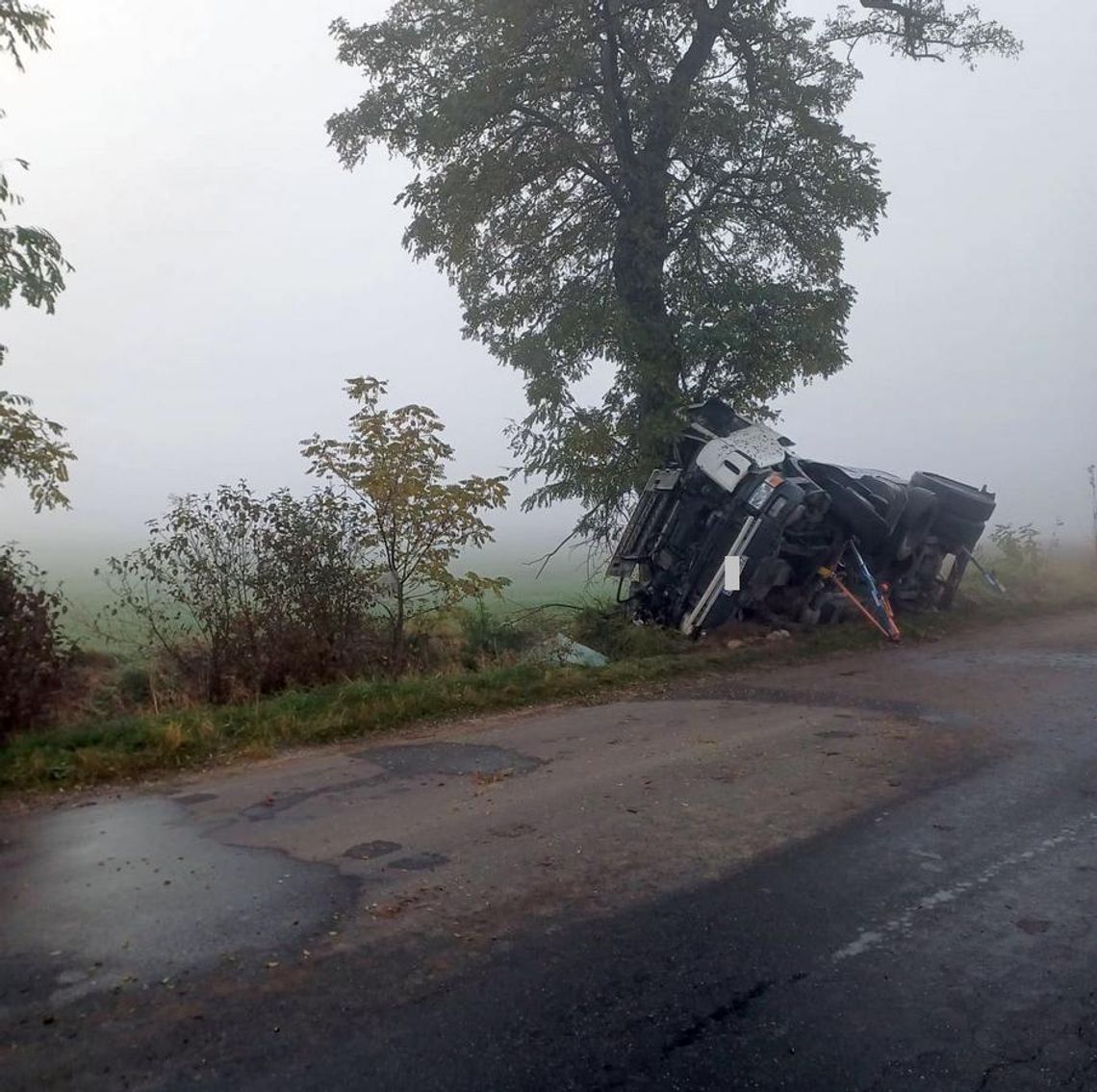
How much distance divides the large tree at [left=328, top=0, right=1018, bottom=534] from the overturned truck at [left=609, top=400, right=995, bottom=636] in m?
1.04

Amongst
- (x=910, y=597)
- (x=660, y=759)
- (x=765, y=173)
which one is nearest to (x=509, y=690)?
(x=660, y=759)

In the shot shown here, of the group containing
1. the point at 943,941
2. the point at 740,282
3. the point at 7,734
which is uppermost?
the point at 740,282

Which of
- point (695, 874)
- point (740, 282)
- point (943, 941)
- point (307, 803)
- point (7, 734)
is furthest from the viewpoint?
point (740, 282)

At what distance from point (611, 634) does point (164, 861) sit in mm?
8288

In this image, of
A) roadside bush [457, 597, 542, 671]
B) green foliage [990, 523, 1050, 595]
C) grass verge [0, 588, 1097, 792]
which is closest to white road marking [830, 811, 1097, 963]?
grass verge [0, 588, 1097, 792]

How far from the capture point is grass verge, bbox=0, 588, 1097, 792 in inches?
327

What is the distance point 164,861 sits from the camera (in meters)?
6.04

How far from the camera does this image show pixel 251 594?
439 inches

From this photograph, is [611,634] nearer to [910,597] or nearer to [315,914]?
[910,597]

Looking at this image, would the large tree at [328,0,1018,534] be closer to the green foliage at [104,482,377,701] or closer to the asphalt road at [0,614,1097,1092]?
the green foliage at [104,482,377,701]

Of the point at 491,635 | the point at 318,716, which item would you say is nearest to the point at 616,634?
the point at 491,635

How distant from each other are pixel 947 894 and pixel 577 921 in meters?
1.74

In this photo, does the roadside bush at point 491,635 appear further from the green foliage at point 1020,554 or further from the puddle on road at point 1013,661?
the green foliage at point 1020,554

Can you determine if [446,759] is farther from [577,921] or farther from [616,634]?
[616,634]
